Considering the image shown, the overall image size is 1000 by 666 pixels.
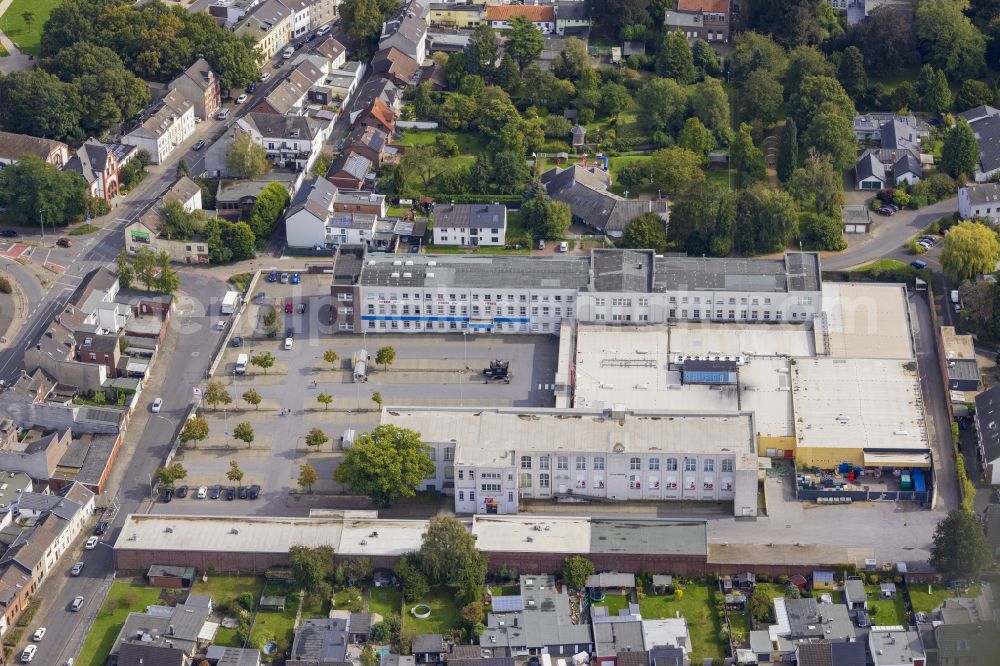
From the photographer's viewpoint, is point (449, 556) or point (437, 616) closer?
point (437, 616)

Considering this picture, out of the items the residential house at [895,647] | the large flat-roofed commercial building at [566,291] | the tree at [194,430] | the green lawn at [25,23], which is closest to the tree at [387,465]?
the tree at [194,430]

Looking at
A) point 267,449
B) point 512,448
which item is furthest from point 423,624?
point 267,449

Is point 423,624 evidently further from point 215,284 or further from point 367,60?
point 367,60

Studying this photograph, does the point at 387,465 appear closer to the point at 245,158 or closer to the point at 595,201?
the point at 595,201

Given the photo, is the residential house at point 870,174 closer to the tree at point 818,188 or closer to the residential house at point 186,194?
the tree at point 818,188

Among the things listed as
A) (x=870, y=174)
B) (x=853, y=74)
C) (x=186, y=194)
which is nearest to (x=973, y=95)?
(x=853, y=74)

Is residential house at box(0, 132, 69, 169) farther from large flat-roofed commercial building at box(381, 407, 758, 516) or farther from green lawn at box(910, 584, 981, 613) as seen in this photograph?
green lawn at box(910, 584, 981, 613)
